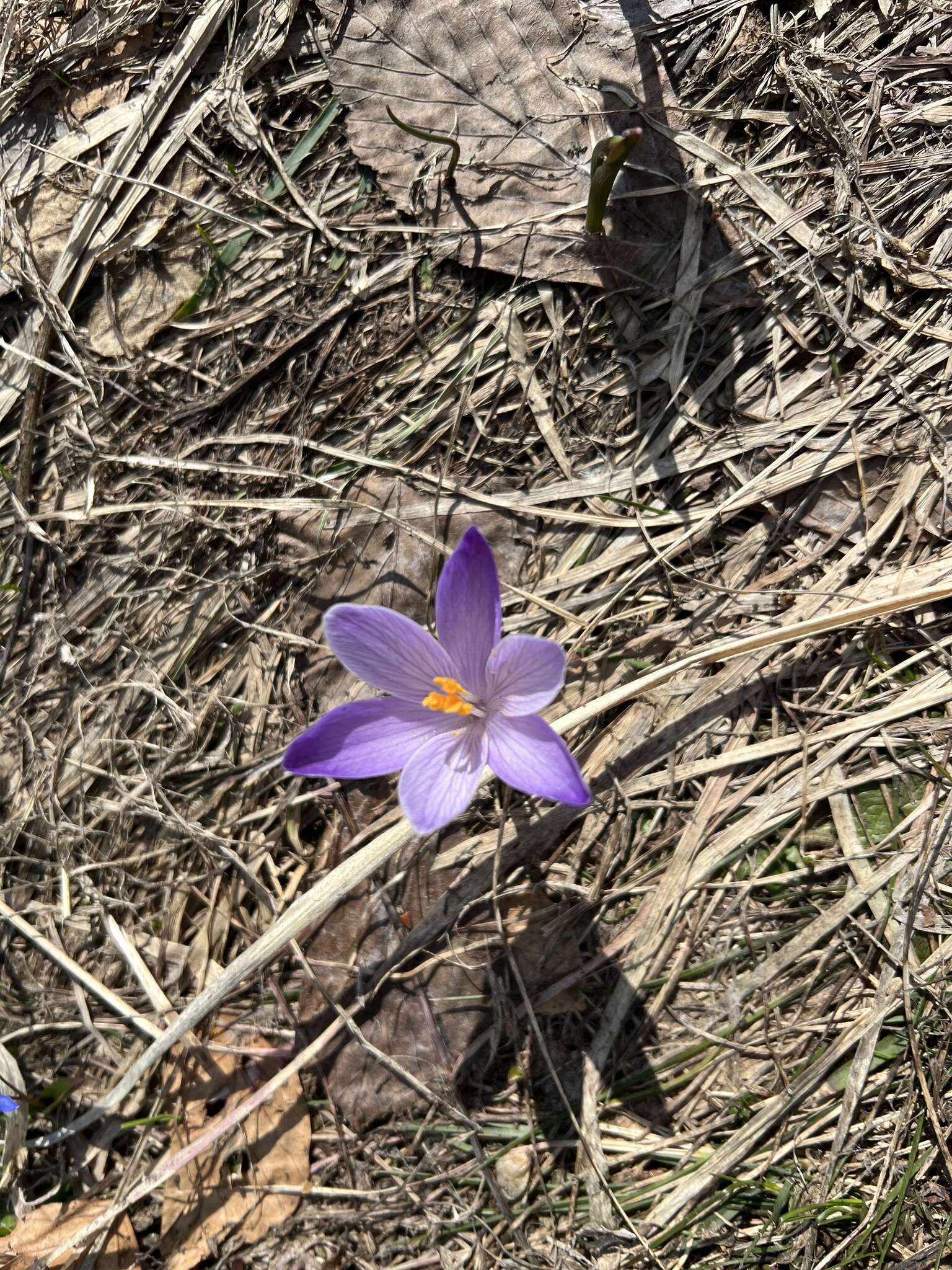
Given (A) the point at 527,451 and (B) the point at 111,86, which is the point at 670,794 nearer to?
(A) the point at 527,451

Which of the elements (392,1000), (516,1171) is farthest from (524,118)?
(516,1171)

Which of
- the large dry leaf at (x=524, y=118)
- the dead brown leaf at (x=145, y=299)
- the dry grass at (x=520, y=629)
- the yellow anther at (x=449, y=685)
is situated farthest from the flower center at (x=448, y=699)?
the dead brown leaf at (x=145, y=299)

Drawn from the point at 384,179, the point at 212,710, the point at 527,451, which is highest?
the point at 384,179

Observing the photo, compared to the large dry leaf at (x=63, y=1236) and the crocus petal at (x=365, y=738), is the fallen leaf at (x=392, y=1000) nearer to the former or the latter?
the crocus petal at (x=365, y=738)

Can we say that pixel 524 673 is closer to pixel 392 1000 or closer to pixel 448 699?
pixel 448 699

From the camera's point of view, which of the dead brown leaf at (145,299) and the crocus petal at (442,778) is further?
the dead brown leaf at (145,299)

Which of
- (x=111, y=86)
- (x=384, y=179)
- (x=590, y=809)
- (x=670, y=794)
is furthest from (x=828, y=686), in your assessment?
(x=111, y=86)
